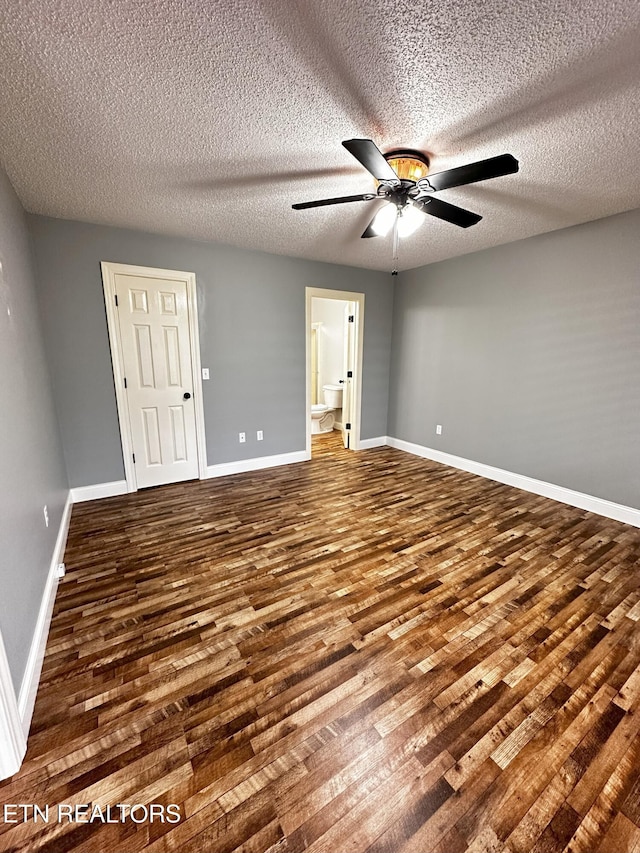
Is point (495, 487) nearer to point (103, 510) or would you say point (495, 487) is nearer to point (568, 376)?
point (568, 376)

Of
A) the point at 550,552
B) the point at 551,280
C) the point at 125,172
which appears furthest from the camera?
the point at 551,280

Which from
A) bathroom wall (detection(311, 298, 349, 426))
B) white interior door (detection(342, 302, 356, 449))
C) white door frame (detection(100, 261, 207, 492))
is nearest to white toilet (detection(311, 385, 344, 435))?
bathroom wall (detection(311, 298, 349, 426))

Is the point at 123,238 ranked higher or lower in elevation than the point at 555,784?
higher

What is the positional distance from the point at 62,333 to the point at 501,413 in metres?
4.34

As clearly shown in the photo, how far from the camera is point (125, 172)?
213 cm

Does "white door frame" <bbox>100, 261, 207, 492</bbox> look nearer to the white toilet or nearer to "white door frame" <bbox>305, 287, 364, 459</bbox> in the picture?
"white door frame" <bbox>305, 287, 364, 459</bbox>

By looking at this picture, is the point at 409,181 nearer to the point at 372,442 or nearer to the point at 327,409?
the point at 372,442

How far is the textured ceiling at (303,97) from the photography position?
1151 millimetres

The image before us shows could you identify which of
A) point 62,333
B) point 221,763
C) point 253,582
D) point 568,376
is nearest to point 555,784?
point 221,763

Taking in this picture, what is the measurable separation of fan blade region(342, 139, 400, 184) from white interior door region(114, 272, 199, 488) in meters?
2.43

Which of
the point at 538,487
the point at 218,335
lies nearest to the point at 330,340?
the point at 218,335

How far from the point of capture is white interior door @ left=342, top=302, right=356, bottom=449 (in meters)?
4.70

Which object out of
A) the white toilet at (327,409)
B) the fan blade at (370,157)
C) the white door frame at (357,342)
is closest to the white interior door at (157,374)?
the white door frame at (357,342)

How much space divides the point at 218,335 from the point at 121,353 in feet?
3.09
